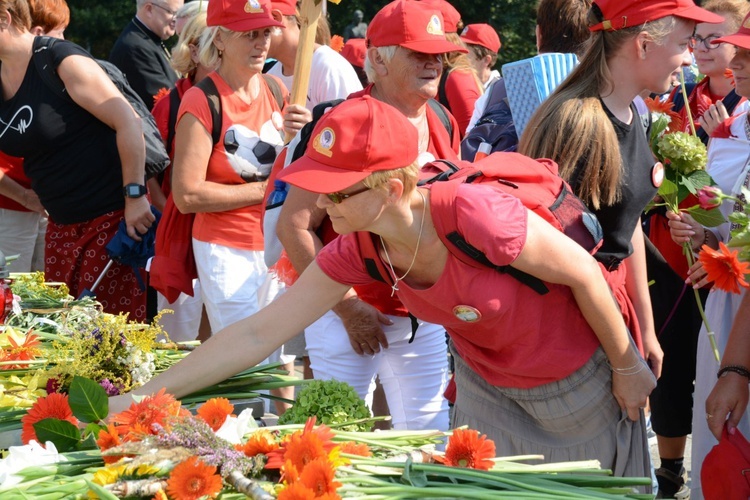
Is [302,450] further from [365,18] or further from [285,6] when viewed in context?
[365,18]

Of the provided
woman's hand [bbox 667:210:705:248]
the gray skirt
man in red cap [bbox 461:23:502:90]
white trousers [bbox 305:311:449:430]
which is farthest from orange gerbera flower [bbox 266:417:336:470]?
man in red cap [bbox 461:23:502:90]

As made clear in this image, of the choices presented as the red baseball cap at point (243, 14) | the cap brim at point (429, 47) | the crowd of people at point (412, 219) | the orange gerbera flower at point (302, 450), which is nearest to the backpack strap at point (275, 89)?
the crowd of people at point (412, 219)

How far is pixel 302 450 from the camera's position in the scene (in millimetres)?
1788

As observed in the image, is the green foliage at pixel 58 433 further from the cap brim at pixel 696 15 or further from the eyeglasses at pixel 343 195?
the cap brim at pixel 696 15

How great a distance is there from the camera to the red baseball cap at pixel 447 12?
3617 mm

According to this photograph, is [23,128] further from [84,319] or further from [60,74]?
[84,319]

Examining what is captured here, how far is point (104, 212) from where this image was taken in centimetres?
447

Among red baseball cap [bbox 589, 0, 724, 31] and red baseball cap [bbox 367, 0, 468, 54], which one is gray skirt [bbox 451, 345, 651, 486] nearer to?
red baseball cap [bbox 589, 0, 724, 31]

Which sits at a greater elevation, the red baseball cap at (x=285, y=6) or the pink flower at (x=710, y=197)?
the red baseball cap at (x=285, y=6)

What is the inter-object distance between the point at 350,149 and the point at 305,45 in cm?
164

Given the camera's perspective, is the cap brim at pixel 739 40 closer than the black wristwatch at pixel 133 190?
Yes

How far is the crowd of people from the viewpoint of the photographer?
238 centimetres

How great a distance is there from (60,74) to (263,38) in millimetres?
868

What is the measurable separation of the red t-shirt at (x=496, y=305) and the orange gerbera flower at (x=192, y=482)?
2.74ft
